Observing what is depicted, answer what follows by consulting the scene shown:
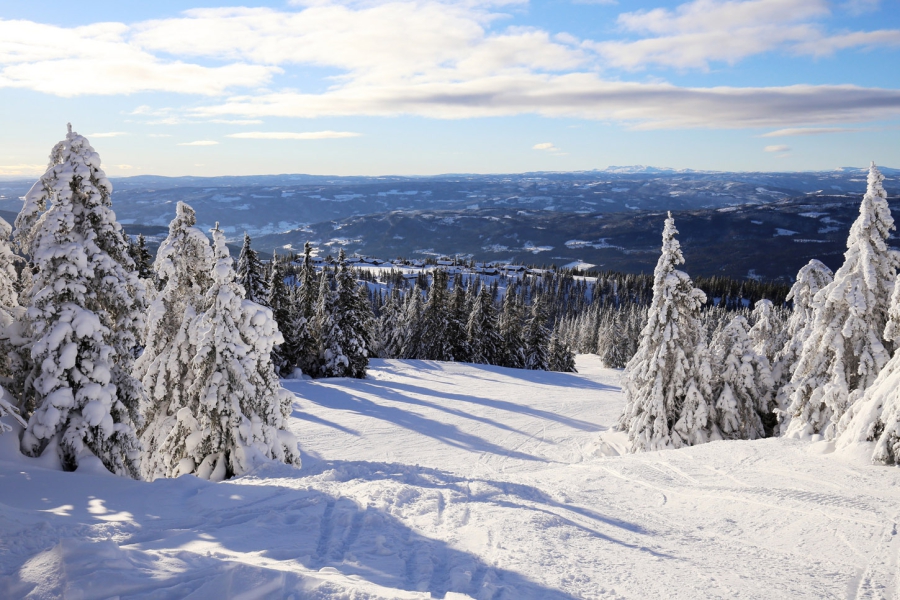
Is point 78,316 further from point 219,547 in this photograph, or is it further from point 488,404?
point 488,404

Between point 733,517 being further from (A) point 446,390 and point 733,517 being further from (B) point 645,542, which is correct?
(A) point 446,390

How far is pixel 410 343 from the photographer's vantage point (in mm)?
55406

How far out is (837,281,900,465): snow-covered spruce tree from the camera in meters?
11.1

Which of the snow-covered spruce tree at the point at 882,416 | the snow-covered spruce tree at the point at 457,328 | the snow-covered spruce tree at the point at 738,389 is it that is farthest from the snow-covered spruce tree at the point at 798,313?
the snow-covered spruce tree at the point at 457,328

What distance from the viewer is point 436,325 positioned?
52.2m

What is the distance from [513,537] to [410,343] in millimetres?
47860

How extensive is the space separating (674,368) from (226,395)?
16117 mm

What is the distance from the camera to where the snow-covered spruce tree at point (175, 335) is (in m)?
13.7

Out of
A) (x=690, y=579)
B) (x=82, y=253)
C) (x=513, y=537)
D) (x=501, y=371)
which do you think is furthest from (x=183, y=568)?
(x=501, y=371)

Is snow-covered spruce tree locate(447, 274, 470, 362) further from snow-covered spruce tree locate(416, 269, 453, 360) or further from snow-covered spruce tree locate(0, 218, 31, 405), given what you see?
snow-covered spruce tree locate(0, 218, 31, 405)

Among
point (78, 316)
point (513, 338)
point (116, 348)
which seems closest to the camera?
point (78, 316)

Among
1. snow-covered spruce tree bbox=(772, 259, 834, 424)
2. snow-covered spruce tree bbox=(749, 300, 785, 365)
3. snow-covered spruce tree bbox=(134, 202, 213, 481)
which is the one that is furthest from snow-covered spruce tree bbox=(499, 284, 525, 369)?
snow-covered spruce tree bbox=(134, 202, 213, 481)

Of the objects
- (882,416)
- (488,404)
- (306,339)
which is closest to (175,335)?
(882,416)

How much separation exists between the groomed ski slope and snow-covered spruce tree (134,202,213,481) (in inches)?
130
